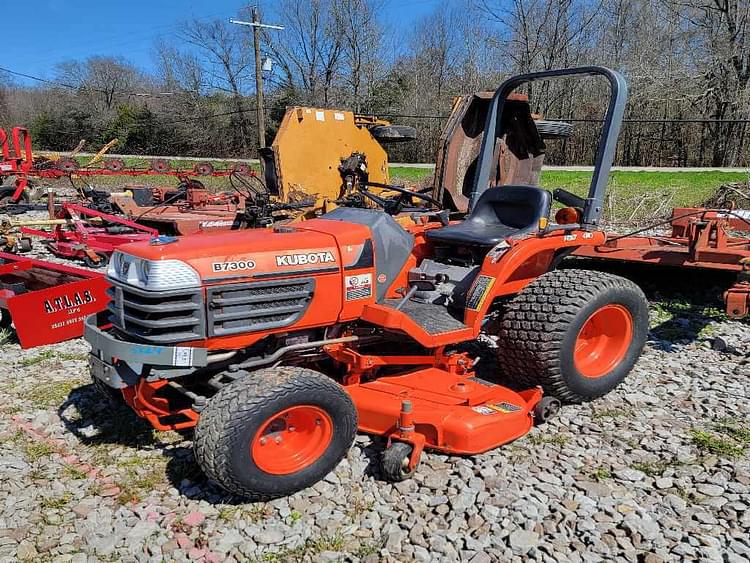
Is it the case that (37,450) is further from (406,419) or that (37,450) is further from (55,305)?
(406,419)

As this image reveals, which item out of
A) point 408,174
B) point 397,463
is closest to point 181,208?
point 397,463

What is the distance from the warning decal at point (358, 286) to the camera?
133 inches

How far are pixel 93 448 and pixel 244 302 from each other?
1293mm

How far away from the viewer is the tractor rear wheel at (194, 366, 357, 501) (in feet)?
8.89

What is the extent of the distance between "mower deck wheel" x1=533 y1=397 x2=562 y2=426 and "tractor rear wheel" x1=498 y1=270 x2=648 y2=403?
133mm

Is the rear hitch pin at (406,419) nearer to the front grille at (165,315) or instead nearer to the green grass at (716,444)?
the front grille at (165,315)

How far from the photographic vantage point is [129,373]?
3014 mm

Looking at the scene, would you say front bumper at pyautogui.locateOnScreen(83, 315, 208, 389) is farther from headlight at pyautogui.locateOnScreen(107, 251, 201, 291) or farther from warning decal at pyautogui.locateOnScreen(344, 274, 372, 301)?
warning decal at pyautogui.locateOnScreen(344, 274, 372, 301)

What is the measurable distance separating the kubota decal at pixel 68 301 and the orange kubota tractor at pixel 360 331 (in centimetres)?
159

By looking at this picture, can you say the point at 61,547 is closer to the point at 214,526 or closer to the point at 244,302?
the point at 214,526

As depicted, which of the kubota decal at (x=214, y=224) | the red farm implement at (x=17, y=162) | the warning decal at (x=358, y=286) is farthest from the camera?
the red farm implement at (x=17, y=162)

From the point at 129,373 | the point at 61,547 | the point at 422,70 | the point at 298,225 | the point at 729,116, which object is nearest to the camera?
the point at 61,547

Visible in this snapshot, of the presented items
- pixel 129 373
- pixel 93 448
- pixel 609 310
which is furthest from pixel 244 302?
pixel 609 310

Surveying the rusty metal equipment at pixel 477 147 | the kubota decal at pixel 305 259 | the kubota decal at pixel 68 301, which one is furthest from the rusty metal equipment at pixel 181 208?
the kubota decal at pixel 305 259
